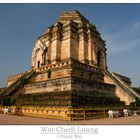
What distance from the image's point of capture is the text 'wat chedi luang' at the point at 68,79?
59.6ft

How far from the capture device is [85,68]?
2581 centimetres

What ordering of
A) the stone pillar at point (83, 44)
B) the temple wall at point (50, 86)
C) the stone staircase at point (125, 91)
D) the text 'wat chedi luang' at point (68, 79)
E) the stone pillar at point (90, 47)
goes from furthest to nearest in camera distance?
1. the stone pillar at point (90, 47)
2. the stone pillar at point (83, 44)
3. the stone staircase at point (125, 91)
4. the temple wall at point (50, 86)
5. the text 'wat chedi luang' at point (68, 79)

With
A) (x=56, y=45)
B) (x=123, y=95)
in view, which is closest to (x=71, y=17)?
(x=56, y=45)

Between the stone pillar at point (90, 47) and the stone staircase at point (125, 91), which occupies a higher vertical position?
the stone pillar at point (90, 47)

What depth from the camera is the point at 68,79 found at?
19.8 meters

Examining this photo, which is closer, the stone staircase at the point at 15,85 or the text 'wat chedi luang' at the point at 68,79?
the text 'wat chedi luang' at the point at 68,79

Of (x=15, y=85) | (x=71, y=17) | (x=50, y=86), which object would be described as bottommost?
(x=50, y=86)

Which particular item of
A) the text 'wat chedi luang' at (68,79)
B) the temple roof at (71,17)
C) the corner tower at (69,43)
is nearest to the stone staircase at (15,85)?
the text 'wat chedi luang' at (68,79)

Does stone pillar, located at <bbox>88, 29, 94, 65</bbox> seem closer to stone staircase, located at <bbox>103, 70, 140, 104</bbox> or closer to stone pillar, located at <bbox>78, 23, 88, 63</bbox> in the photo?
stone pillar, located at <bbox>78, 23, 88, 63</bbox>

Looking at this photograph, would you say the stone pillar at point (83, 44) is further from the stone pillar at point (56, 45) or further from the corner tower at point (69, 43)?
the stone pillar at point (56, 45)

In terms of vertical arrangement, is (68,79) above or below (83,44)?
below

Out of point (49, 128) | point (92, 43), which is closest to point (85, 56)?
point (92, 43)

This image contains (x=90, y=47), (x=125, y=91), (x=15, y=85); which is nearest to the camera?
(x=15, y=85)

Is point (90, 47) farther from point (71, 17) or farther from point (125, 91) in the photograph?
point (125, 91)
